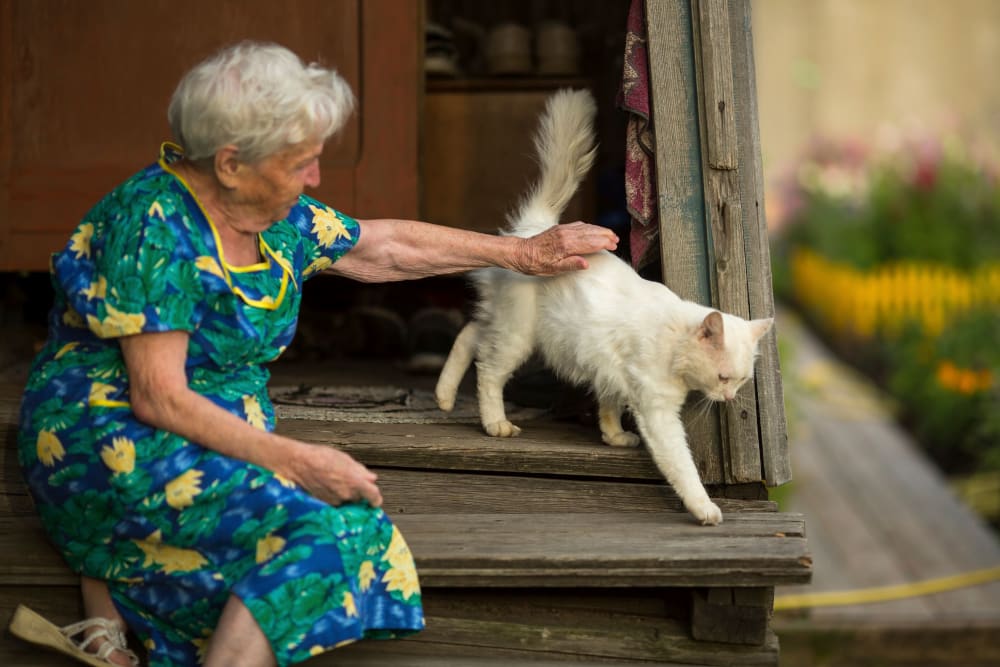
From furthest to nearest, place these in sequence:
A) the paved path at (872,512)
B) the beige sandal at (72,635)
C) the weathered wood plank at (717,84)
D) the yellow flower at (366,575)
Answer: 1. the paved path at (872,512)
2. the weathered wood plank at (717,84)
3. the beige sandal at (72,635)
4. the yellow flower at (366,575)

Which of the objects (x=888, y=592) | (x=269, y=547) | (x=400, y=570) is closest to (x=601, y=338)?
(x=400, y=570)

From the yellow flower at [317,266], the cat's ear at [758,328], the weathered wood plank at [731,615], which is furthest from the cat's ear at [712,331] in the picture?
the yellow flower at [317,266]

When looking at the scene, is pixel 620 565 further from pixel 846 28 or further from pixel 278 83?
pixel 846 28

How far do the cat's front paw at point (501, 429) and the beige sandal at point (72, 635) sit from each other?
112 centimetres

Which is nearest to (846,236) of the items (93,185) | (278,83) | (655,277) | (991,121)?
(991,121)

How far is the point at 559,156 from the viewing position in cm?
315

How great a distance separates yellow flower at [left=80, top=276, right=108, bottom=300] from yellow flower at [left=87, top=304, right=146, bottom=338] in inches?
1.3

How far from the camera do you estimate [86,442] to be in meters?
2.25

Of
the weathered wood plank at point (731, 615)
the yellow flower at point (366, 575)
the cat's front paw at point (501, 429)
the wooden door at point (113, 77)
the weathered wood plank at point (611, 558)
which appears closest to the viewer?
the yellow flower at point (366, 575)

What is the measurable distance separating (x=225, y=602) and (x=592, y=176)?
2769 mm

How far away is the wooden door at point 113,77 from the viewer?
3807mm

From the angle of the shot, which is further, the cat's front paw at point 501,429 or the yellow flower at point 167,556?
the cat's front paw at point 501,429

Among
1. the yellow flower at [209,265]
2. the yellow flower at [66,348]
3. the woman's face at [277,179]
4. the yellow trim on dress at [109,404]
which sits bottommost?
the yellow trim on dress at [109,404]

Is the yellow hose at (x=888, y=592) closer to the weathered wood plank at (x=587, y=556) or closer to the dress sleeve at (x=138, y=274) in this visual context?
the weathered wood plank at (x=587, y=556)
